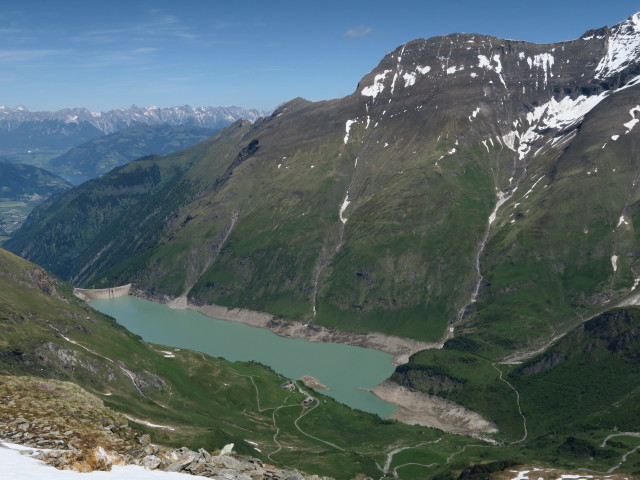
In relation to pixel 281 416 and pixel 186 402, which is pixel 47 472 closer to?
pixel 186 402

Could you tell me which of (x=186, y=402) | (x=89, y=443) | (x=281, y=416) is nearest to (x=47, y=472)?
(x=89, y=443)

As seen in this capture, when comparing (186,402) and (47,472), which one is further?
(186,402)

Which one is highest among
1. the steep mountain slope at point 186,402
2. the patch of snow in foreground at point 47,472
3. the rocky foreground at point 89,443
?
the patch of snow in foreground at point 47,472

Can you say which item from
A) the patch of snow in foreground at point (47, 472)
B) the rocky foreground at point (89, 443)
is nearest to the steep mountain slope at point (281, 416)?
the rocky foreground at point (89, 443)

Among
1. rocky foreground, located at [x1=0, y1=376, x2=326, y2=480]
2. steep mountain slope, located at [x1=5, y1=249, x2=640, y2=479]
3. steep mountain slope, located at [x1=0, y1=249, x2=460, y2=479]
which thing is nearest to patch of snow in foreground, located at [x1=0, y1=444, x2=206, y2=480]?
A: rocky foreground, located at [x1=0, y1=376, x2=326, y2=480]

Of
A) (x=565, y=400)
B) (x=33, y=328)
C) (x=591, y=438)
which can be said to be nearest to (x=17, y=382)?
(x=33, y=328)

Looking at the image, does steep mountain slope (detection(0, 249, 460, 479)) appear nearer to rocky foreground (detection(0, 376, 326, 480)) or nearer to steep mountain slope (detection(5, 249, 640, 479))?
steep mountain slope (detection(5, 249, 640, 479))

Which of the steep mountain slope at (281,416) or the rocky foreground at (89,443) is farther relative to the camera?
the steep mountain slope at (281,416)

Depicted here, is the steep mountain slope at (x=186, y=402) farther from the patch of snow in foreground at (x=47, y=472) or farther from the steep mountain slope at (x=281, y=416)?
the patch of snow in foreground at (x=47, y=472)
